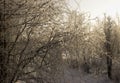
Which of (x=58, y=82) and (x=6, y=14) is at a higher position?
(x=6, y=14)

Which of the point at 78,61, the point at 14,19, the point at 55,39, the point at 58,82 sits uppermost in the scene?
the point at 14,19

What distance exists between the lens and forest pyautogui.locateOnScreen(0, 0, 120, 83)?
208 inches

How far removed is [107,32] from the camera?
3089 cm

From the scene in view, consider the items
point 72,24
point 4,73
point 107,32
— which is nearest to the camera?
point 4,73

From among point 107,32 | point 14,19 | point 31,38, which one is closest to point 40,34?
point 31,38

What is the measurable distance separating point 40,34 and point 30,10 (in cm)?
59

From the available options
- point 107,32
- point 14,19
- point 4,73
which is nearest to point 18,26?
point 14,19

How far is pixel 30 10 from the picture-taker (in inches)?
211

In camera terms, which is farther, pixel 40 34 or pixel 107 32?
pixel 107 32

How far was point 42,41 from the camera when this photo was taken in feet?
18.4

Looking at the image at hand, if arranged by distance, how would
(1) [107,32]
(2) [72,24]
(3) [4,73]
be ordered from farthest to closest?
1. (1) [107,32]
2. (2) [72,24]
3. (3) [4,73]

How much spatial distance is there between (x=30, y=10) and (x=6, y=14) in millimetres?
442

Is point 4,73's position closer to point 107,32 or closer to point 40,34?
point 40,34

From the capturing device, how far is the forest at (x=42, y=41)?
527 cm
